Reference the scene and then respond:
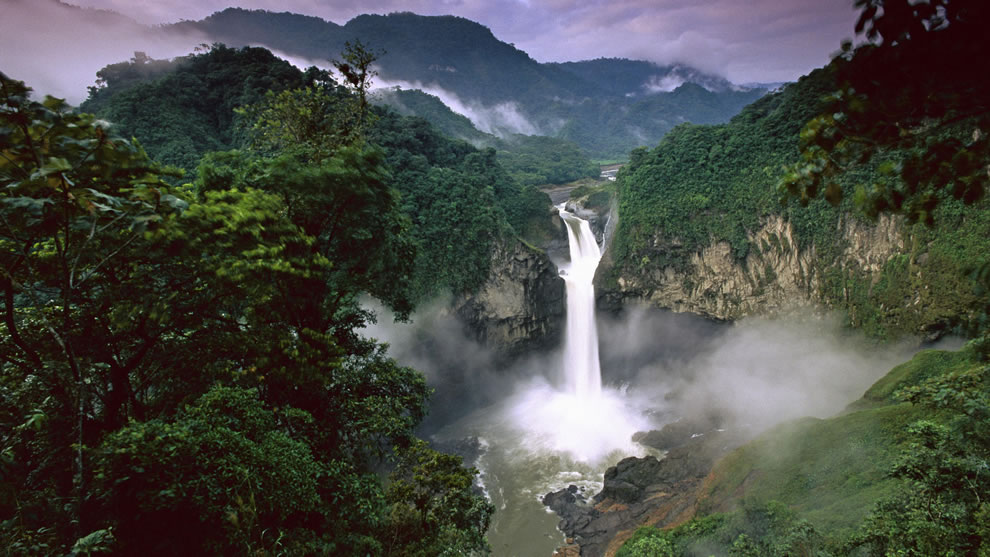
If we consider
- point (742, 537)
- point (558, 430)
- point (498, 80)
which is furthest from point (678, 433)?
point (498, 80)

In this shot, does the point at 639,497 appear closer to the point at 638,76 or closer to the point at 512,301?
the point at 512,301

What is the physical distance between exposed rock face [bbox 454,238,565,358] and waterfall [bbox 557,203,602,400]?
69.9 inches

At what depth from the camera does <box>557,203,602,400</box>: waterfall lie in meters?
25.6

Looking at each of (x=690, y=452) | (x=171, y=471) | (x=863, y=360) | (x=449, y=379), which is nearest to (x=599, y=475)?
(x=690, y=452)

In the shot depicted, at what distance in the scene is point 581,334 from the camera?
26.4 m

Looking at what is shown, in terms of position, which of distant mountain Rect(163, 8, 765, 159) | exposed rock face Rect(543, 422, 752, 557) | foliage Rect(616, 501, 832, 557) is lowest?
exposed rock face Rect(543, 422, 752, 557)

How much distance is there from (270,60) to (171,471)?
34.1 metres

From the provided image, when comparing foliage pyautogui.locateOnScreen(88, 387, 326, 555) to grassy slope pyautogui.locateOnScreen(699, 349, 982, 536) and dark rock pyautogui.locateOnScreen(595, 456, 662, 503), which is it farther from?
dark rock pyautogui.locateOnScreen(595, 456, 662, 503)

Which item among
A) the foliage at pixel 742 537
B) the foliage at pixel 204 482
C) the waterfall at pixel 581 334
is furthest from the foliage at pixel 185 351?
the waterfall at pixel 581 334

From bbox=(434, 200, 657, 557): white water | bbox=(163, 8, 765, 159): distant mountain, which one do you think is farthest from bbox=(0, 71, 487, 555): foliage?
bbox=(163, 8, 765, 159): distant mountain

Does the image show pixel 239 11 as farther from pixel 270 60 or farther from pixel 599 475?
pixel 599 475

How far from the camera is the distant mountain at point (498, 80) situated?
94312 millimetres

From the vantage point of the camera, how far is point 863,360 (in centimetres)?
1923

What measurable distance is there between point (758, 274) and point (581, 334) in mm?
10030
